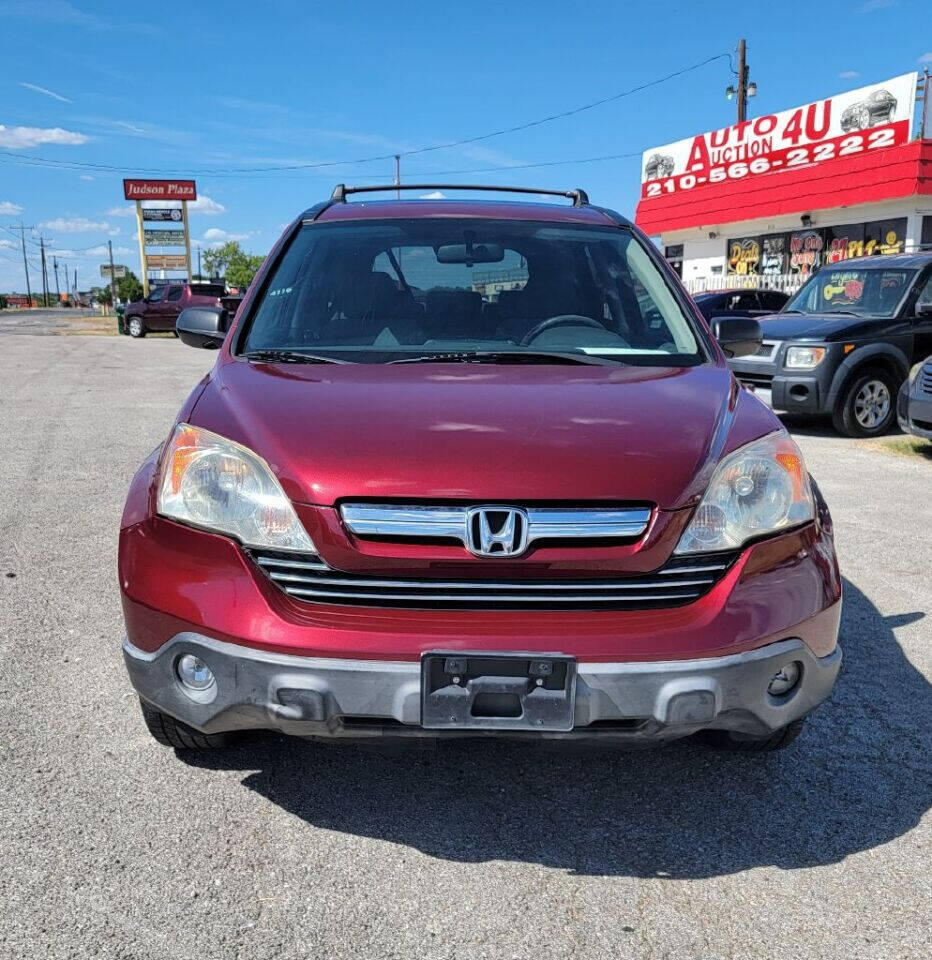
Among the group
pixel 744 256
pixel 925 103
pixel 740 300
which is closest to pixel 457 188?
pixel 740 300

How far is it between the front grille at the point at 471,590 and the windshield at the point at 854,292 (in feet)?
28.0

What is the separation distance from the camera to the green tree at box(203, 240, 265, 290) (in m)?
101

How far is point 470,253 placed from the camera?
11.6 ft

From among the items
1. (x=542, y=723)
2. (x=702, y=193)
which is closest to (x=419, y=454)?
(x=542, y=723)

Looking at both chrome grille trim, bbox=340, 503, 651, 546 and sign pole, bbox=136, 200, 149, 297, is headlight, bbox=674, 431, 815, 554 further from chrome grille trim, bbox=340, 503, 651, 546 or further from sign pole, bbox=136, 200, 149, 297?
sign pole, bbox=136, 200, 149, 297

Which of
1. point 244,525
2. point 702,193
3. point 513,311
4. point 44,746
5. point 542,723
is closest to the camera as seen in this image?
point 542,723

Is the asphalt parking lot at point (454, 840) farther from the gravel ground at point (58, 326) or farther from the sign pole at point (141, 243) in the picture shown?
the sign pole at point (141, 243)

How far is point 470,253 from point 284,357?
958 millimetres

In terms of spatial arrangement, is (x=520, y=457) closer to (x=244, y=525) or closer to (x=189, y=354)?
(x=244, y=525)

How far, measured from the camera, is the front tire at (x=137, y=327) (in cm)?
2958

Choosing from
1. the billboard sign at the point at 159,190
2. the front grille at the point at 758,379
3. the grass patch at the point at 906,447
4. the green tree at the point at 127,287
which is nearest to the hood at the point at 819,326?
the front grille at the point at 758,379

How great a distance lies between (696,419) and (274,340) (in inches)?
57.3

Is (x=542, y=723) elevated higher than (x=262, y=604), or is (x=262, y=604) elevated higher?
(x=262, y=604)

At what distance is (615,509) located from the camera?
2.18 meters
